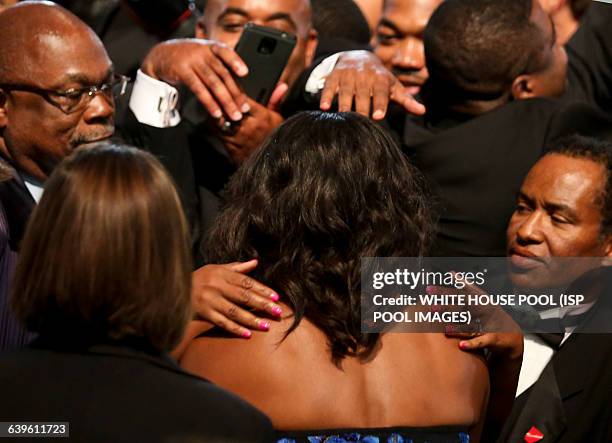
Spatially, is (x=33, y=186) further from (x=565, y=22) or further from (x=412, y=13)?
(x=565, y=22)

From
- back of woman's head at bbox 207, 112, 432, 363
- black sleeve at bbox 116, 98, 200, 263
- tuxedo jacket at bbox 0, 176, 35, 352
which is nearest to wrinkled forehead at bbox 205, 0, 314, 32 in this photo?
black sleeve at bbox 116, 98, 200, 263

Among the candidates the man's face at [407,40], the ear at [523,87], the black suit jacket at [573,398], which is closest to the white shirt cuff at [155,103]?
the ear at [523,87]

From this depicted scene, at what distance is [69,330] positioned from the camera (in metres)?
1.74

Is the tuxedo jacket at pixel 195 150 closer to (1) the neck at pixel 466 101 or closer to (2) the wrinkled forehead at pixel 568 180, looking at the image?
(1) the neck at pixel 466 101

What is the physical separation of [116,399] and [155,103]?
154cm

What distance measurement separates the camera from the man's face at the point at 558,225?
2961 millimetres

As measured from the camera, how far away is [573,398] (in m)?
2.57

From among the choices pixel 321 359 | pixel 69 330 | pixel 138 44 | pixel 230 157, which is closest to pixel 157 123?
pixel 230 157

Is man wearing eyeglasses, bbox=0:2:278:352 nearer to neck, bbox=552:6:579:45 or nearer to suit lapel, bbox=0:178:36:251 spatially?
suit lapel, bbox=0:178:36:251

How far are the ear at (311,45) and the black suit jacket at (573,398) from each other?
1371 mm

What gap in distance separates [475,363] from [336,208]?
454mm

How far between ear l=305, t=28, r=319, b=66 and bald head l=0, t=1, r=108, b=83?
0.93m

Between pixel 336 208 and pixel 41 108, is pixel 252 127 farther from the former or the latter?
pixel 336 208

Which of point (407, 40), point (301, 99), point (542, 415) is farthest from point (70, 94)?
point (407, 40)
